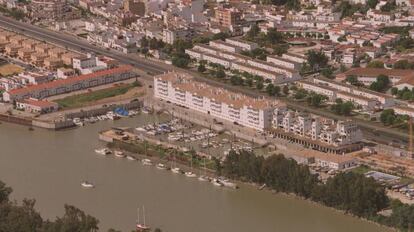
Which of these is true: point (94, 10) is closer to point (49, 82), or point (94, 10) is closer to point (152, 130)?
point (49, 82)

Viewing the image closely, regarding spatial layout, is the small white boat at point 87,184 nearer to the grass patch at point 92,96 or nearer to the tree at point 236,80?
the grass patch at point 92,96

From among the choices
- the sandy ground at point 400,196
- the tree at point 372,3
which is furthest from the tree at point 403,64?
the sandy ground at point 400,196

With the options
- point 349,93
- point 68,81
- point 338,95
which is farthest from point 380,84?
point 68,81

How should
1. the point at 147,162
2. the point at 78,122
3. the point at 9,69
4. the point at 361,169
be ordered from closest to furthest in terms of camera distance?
1. the point at 361,169
2. the point at 147,162
3. the point at 78,122
4. the point at 9,69

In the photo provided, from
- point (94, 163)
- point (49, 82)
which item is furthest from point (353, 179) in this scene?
point (49, 82)

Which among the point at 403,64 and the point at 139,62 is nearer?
the point at 403,64

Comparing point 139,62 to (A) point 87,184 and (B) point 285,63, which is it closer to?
(B) point 285,63
